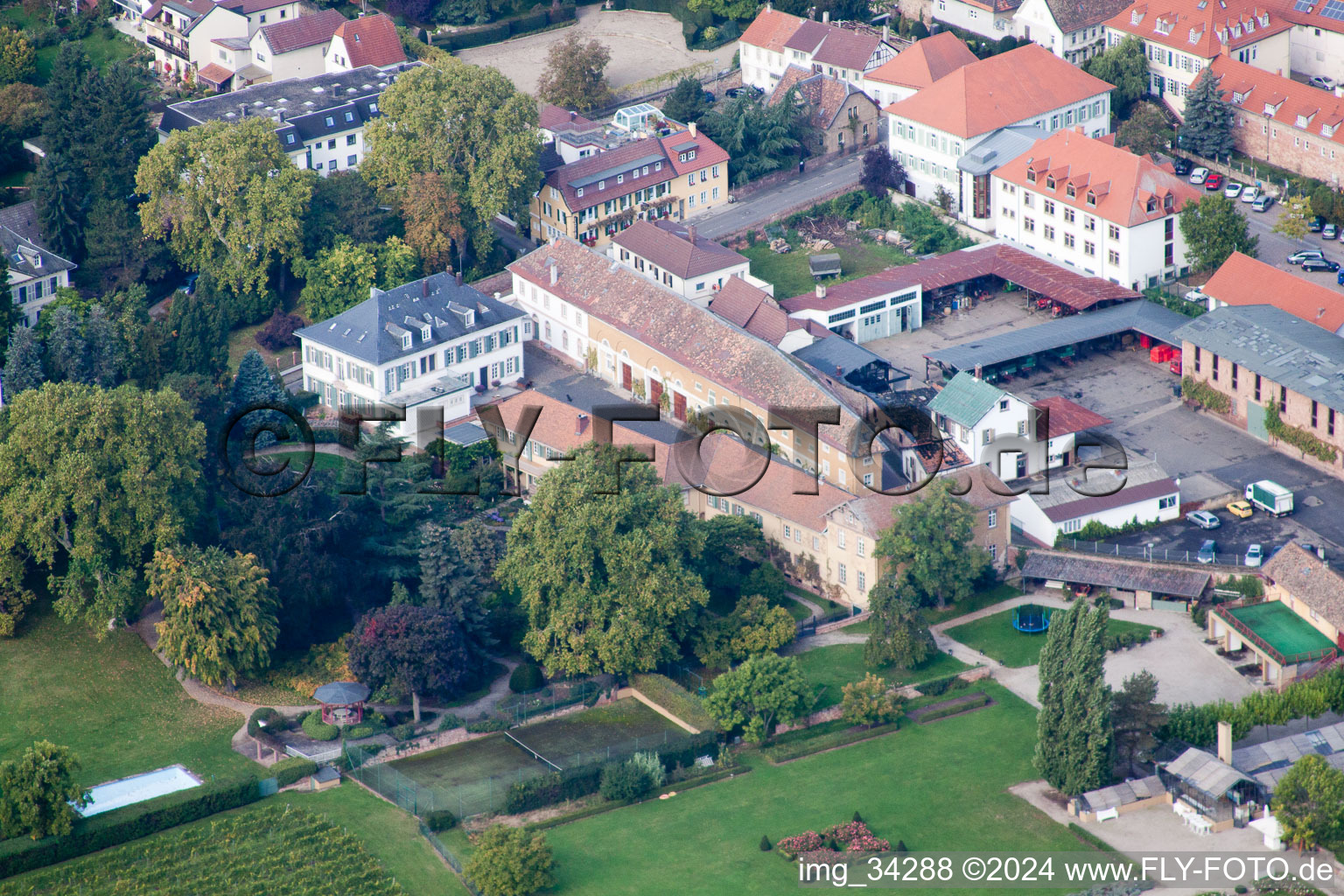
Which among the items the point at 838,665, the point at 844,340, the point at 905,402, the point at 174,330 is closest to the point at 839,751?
the point at 838,665

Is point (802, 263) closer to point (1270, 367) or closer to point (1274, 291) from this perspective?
point (1274, 291)

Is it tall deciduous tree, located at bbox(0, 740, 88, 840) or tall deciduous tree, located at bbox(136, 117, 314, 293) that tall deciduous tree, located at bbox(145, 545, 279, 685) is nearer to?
tall deciduous tree, located at bbox(0, 740, 88, 840)

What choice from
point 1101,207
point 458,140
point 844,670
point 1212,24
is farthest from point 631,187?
point 844,670

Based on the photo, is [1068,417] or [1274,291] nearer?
[1068,417]

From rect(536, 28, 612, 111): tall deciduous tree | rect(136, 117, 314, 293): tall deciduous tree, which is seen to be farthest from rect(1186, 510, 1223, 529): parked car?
rect(536, 28, 612, 111): tall deciduous tree

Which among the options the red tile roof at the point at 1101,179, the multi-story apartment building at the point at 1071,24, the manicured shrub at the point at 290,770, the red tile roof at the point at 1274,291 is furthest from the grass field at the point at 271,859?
the multi-story apartment building at the point at 1071,24

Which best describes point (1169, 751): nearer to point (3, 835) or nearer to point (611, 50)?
point (3, 835)
